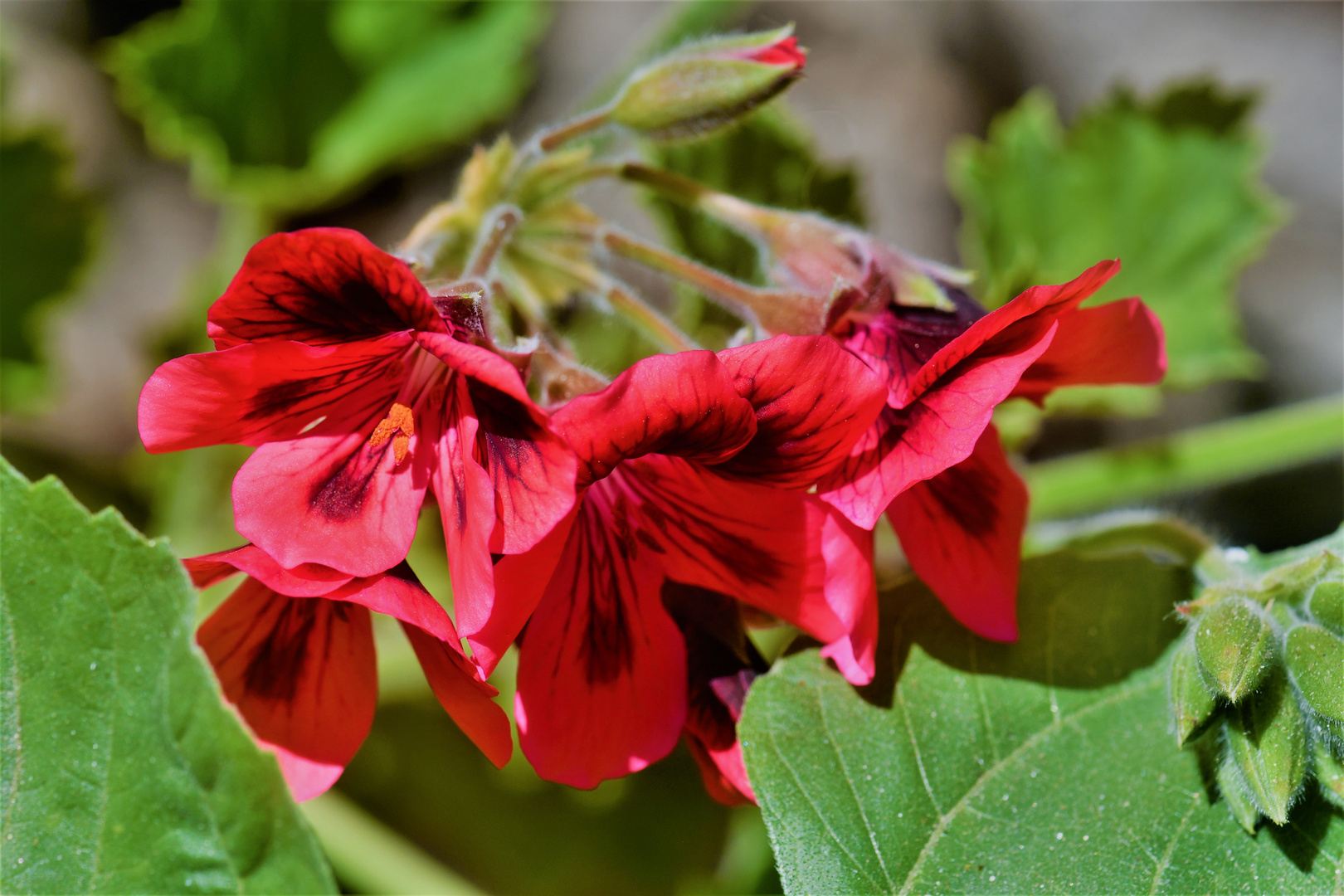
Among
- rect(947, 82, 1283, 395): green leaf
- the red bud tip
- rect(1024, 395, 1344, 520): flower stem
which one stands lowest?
rect(1024, 395, 1344, 520): flower stem

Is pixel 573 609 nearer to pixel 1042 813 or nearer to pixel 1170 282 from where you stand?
pixel 1042 813

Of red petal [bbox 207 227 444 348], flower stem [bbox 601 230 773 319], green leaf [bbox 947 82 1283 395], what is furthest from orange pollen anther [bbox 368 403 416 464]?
green leaf [bbox 947 82 1283 395]

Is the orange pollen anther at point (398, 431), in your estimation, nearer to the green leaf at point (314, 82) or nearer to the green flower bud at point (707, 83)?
the green flower bud at point (707, 83)

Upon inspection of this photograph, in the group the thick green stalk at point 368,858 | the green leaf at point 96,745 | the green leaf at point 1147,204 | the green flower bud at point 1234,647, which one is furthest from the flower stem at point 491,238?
the thick green stalk at point 368,858

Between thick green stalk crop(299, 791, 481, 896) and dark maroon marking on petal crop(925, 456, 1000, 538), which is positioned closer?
dark maroon marking on petal crop(925, 456, 1000, 538)

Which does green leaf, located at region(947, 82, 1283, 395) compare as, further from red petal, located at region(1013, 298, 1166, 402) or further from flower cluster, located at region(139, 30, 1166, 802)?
flower cluster, located at region(139, 30, 1166, 802)

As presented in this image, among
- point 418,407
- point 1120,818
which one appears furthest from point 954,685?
point 418,407
